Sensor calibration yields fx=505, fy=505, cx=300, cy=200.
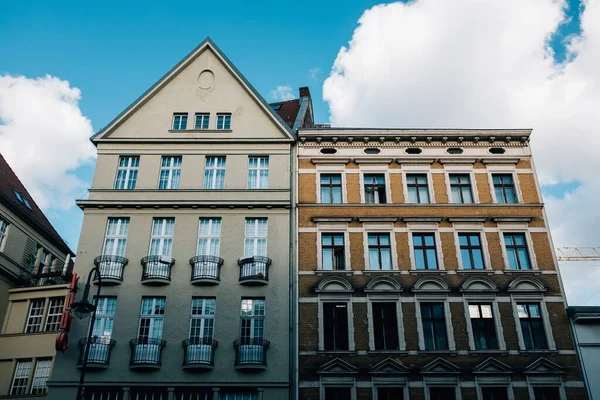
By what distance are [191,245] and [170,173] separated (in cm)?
457

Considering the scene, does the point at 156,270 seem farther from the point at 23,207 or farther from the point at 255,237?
the point at 23,207

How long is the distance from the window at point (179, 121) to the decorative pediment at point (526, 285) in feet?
61.3

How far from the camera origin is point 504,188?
26406 mm

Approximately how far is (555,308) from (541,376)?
3.28m

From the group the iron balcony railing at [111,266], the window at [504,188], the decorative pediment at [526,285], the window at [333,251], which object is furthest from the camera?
the window at [504,188]

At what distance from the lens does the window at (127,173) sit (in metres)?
26.5

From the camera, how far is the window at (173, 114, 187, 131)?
28031mm

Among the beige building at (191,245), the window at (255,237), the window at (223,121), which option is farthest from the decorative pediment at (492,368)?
the window at (223,121)

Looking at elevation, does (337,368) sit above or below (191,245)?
below

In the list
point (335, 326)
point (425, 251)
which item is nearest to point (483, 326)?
point (425, 251)

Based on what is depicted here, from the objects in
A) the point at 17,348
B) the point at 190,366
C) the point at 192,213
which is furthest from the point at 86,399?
the point at 192,213

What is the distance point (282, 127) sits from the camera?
2758 cm

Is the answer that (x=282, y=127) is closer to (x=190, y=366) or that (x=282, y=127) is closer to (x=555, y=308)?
(x=190, y=366)

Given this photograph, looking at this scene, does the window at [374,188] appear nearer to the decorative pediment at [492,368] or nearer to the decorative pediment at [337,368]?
the decorative pediment at [337,368]
